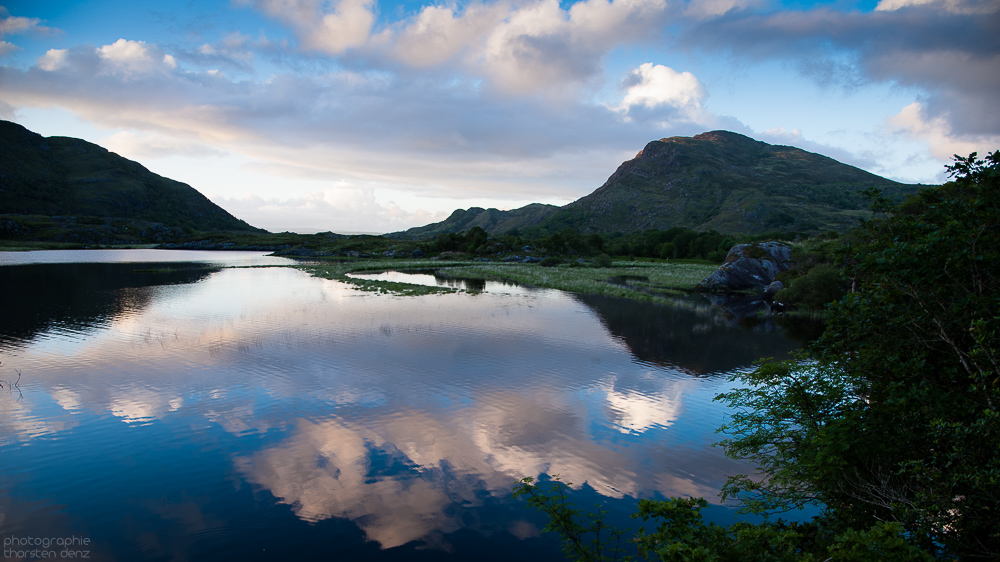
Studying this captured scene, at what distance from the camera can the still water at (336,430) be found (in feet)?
40.4

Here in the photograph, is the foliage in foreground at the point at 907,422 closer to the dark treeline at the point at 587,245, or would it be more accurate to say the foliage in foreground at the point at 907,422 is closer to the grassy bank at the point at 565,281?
the grassy bank at the point at 565,281

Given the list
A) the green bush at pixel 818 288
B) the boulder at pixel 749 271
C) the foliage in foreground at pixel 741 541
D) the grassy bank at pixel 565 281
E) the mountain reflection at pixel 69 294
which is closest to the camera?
the foliage in foreground at pixel 741 541

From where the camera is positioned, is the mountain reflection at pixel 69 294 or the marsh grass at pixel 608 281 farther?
the marsh grass at pixel 608 281

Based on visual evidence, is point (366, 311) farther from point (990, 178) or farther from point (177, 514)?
point (990, 178)

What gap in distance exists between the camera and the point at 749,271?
7388 centimetres

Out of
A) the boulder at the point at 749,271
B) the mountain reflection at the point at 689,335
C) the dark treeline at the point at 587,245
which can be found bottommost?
the mountain reflection at the point at 689,335

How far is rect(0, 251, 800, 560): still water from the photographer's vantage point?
40.4 feet

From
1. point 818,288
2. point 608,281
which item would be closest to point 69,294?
point 608,281

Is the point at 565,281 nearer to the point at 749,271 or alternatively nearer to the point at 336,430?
the point at 749,271

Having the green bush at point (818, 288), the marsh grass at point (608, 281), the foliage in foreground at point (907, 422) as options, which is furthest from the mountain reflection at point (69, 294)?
the green bush at point (818, 288)

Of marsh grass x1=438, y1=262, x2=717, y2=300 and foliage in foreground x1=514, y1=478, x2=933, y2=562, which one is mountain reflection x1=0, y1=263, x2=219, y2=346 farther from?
marsh grass x1=438, y1=262, x2=717, y2=300

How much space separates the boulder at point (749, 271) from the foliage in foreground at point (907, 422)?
217 ft

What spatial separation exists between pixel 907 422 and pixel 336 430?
17.4 m

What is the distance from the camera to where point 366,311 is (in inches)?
1791
